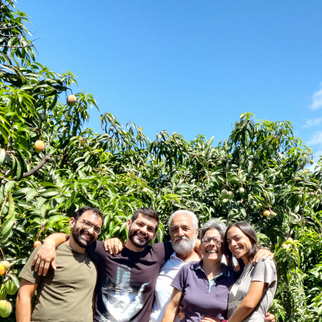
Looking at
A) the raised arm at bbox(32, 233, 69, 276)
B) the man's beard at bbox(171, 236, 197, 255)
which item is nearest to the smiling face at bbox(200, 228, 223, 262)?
the man's beard at bbox(171, 236, 197, 255)

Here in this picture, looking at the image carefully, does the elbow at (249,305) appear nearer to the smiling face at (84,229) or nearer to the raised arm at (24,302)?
the smiling face at (84,229)

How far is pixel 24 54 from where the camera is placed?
13.1 feet

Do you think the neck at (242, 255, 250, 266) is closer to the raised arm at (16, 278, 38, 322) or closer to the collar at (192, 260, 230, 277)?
the collar at (192, 260, 230, 277)

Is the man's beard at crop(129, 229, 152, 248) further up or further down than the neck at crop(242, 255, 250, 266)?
further down

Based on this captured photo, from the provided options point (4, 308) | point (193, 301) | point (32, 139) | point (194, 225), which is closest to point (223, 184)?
point (194, 225)

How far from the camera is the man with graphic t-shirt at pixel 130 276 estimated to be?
7.70 ft

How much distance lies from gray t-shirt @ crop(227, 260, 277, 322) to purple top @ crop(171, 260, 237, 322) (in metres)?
0.08

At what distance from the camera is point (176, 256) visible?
2.68 meters

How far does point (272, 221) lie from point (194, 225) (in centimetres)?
186

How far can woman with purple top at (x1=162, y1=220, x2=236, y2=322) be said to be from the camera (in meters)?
2.17

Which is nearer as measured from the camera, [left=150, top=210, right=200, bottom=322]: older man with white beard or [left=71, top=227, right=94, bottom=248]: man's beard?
[left=71, top=227, right=94, bottom=248]: man's beard

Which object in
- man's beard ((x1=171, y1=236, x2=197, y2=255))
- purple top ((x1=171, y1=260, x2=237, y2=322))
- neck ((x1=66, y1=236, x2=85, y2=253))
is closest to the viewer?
purple top ((x1=171, y1=260, x2=237, y2=322))

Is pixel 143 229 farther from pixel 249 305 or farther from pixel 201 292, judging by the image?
pixel 249 305

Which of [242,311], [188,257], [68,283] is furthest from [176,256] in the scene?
[68,283]
